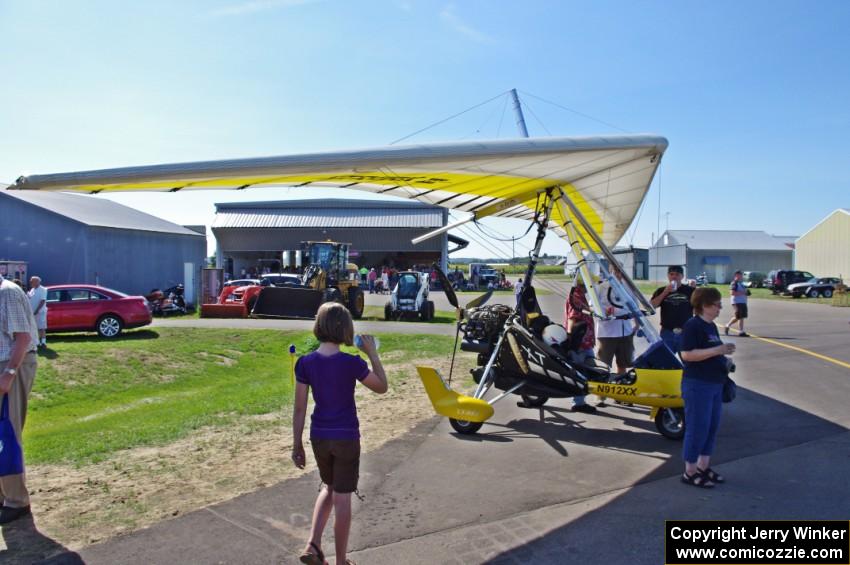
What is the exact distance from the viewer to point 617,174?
8.19m

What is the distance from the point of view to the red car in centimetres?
1592

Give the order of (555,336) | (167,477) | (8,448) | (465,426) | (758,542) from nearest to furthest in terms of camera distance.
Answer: (758,542), (8,448), (167,477), (465,426), (555,336)

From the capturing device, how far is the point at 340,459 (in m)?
3.52

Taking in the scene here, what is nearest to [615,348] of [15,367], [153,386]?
[15,367]

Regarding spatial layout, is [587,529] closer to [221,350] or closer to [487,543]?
[487,543]

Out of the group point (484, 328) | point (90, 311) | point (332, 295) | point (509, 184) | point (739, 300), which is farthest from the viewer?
point (332, 295)

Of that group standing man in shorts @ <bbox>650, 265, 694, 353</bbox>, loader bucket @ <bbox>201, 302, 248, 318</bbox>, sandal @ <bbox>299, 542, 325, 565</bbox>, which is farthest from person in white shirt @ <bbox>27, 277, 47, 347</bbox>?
standing man in shorts @ <bbox>650, 265, 694, 353</bbox>

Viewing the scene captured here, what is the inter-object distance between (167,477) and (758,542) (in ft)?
15.0

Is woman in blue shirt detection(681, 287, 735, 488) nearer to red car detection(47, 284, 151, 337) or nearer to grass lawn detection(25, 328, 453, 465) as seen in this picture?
grass lawn detection(25, 328, 453, 465)

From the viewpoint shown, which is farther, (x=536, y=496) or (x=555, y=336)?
(x=555, y=336)

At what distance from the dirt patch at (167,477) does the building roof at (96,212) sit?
22475 mm

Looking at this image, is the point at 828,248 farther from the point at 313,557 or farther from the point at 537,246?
the point at 313,557

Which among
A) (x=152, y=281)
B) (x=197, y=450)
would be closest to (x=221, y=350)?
(x=197, y=450)

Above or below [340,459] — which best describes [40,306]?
above
